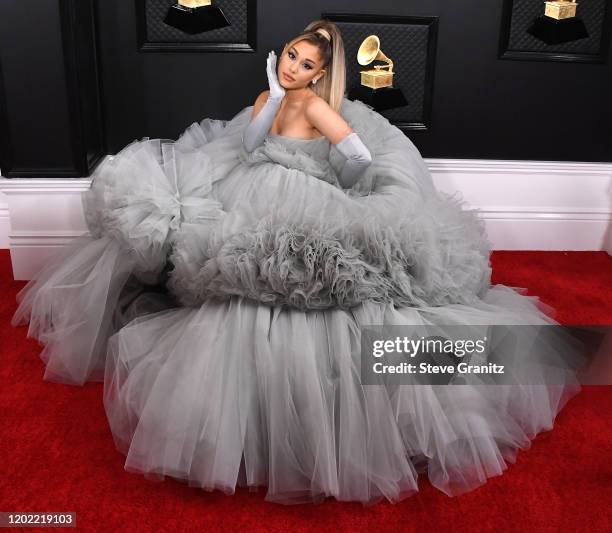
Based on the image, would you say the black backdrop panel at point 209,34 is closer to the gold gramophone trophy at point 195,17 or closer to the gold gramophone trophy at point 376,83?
the gold gramophone trophy at point 195,17

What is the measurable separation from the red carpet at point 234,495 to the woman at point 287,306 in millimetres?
48

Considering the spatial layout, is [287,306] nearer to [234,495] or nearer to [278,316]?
[278,316]

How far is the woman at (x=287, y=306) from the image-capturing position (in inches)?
Result: 66.3

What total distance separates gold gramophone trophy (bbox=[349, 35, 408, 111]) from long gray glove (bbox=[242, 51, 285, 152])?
63 cm

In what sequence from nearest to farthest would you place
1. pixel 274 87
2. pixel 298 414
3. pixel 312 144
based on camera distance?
pixel 298 414 → pixel 274 87 → pixel 312 144

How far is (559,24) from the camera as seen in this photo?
9.45ft

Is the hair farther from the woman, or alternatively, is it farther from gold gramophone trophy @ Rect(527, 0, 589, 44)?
gold gramophone trophy @ Rect(527, 0, 589, 44)

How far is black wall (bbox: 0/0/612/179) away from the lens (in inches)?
111

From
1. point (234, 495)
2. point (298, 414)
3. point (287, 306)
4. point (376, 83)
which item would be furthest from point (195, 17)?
point (234, 495)

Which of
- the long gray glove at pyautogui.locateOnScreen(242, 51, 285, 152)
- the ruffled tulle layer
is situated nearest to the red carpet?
the ruffled tulle layer

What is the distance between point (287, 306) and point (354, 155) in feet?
1.82

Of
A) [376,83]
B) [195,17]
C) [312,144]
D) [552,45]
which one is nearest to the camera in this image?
[312,144]

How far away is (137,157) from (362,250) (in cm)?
83

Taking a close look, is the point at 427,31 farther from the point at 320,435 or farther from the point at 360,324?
the point at 320,435
